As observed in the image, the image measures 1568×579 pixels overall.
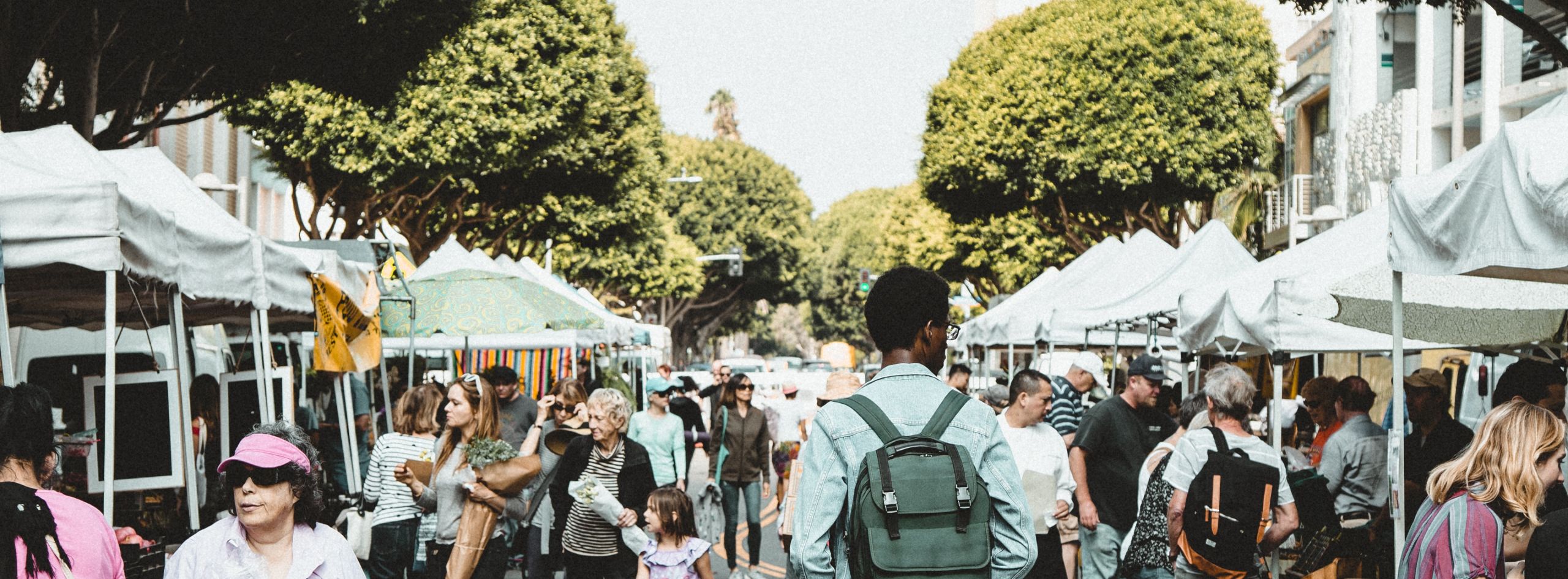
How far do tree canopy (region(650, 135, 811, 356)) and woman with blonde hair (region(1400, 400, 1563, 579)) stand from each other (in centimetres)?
5844

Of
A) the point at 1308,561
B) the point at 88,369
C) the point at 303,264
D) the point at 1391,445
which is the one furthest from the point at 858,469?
the point at 88,369

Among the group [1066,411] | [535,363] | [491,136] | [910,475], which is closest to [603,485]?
[1066,411]

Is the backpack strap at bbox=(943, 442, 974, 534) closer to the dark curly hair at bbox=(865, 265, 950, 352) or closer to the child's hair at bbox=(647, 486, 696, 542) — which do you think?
the dark curly hair at bbox=(865, 265, 950, 352)

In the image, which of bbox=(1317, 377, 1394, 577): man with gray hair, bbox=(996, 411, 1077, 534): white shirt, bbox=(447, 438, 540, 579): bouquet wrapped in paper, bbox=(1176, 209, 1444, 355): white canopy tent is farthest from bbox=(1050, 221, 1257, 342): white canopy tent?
bbox=(447, 438, 540, 579): bouquet wrapped in paper

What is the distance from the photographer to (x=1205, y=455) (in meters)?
6.45

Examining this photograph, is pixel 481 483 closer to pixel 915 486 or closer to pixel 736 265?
pixel 915 486

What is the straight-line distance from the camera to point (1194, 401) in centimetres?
823

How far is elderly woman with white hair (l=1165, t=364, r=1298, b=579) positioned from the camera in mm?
6422

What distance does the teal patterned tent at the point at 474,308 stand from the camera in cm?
1293

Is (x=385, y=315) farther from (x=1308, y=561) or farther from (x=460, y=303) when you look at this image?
(x=1308, y=561)

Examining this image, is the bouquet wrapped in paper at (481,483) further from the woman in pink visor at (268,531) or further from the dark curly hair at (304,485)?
the woman in pink visor at (268,531)

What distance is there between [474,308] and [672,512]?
6.14 m

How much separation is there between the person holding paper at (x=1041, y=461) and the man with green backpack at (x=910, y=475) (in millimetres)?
4322

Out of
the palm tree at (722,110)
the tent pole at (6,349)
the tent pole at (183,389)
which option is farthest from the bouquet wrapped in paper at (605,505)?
the palm tree at (722,110)
